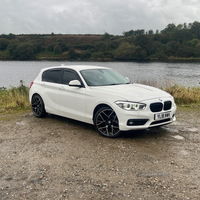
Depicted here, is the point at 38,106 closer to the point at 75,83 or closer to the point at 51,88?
the point at 51,88

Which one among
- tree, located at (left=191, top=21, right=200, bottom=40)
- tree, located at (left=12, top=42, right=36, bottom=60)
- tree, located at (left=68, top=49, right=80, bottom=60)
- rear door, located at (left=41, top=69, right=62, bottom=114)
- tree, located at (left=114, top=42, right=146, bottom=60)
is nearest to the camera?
rear door, located at (left=41, top=69, right=62, bottom=114)

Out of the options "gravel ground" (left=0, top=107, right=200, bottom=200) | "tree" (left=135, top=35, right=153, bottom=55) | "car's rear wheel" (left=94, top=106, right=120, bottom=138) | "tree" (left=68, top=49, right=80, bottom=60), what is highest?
"tree" (left=135, top=35, right=153, bottom=55)

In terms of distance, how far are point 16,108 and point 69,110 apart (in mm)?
4385

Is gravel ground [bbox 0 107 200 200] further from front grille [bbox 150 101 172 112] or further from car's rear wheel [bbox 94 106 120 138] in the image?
front grille [bbox 150 101 172 112]

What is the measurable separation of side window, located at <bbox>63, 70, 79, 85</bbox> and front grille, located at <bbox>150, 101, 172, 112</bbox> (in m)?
2.18

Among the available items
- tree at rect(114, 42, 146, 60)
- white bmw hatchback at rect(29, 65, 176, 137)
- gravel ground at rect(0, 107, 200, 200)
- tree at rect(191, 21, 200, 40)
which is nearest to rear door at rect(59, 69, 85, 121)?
white bmw hatchback at rect(29, 65, 176, 137)

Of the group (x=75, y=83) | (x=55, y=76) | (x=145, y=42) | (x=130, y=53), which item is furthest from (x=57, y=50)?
(x=75, y=83)

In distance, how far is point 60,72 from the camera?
6789mm

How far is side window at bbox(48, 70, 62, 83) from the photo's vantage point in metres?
6.78

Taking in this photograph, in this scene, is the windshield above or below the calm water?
above

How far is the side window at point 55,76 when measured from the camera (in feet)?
22.2

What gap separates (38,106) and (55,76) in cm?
125

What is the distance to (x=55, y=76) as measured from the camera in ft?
22.7

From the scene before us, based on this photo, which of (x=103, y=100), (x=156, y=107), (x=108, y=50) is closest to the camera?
(x=156, y=107)
